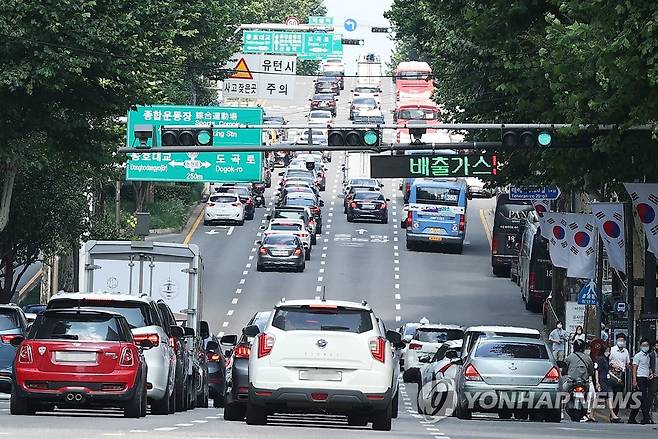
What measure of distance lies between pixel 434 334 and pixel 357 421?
58.1 feet

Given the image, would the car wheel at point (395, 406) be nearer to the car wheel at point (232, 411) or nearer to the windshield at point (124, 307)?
the car wheel at point (232, 411)

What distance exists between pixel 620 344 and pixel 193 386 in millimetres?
9501

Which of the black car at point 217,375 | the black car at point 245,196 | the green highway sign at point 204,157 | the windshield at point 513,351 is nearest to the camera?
the windshield at point 513,351

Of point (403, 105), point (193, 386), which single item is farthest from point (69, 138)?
point (403, 105)

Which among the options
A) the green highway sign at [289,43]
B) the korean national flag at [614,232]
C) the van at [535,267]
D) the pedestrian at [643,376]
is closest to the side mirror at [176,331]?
the pedestrian at [643,376]

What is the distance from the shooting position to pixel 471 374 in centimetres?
2839

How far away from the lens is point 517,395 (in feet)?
93.1

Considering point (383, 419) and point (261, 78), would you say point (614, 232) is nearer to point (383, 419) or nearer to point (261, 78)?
point (383, 419)

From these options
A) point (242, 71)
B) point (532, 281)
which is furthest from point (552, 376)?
point (242, 71)

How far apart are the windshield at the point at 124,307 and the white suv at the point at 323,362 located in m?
2.86

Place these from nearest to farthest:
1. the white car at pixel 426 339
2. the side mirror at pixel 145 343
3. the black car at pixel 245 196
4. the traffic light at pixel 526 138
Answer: the side mirror at pixel 145 343, the traffic light at pixel 526 138, the white car at pixel 426 339, the black car at pixel 245 196

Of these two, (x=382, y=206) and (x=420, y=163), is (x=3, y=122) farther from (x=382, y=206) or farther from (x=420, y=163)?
(x=382, y=206)

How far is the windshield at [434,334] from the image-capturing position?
139 ft

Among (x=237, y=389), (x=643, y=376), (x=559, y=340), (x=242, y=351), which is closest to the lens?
(x=237, y=389)
